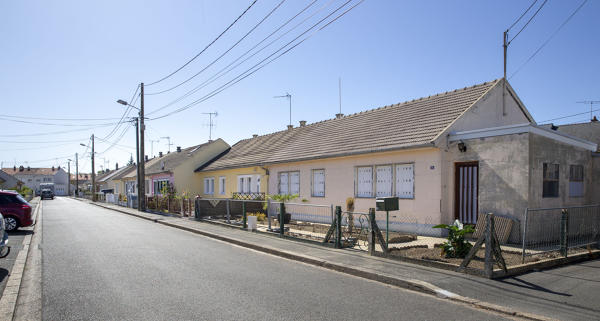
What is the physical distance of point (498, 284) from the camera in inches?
271

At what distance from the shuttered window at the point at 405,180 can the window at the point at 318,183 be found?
167 inches

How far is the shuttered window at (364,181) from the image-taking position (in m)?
15.4

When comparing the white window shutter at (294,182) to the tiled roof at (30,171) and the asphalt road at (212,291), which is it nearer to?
the asphalt road at (212,291)

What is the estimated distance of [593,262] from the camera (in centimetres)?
899

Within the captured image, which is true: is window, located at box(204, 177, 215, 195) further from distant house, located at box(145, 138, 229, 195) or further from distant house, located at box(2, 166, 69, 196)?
distant house, located at box(2, 166, 69, 196)

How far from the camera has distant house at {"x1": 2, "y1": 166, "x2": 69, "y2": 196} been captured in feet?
374

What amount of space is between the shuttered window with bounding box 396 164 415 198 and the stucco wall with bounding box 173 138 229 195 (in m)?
21.1

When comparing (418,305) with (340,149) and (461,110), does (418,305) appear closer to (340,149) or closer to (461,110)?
(461,110)

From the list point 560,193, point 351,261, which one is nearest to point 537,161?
point 560,193

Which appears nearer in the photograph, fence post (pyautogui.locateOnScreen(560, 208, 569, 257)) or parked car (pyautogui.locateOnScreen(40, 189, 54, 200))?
fence post (pyautogui.locateOnScreen(560, 208, 569, 257))

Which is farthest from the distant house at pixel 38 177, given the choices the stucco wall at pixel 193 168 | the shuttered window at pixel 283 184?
the shuttered window at pixel 283 184

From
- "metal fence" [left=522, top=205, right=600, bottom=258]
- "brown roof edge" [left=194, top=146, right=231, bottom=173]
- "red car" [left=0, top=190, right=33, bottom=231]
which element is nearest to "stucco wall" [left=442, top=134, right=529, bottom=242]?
"metal fence" [left=522, top=205, right=600, bottom=258]

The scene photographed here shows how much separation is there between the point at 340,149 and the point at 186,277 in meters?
10.5

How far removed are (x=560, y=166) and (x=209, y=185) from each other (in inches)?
957
